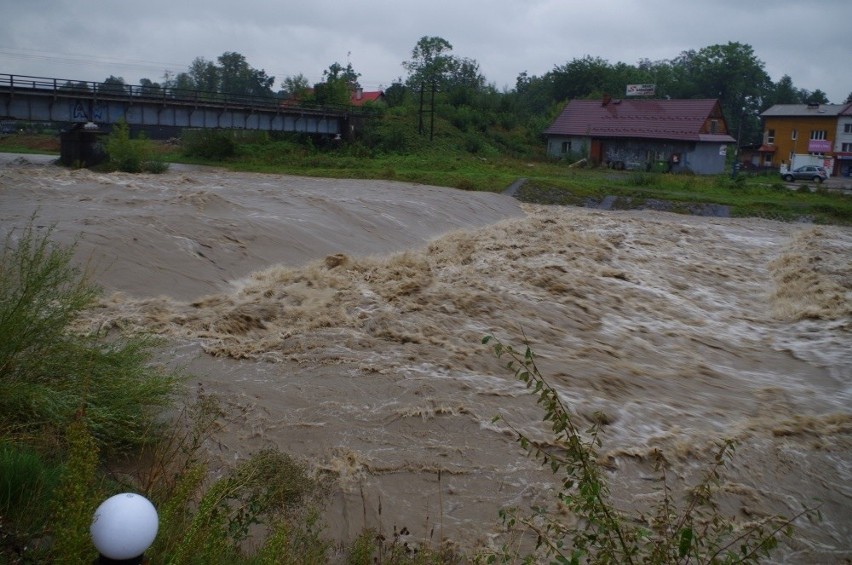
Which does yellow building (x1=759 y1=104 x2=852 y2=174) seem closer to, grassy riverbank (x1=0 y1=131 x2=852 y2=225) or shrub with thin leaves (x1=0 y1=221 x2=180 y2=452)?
grassy riverbank (x1=0 y1=131 x2=852 y2=225)

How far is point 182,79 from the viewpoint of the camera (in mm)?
124812

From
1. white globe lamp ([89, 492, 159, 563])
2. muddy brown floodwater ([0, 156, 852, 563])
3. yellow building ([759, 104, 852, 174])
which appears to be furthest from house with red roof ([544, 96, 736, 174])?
white globe lamp ([89, 492, 159, 563])

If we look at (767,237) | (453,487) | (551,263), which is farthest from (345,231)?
(767,237)

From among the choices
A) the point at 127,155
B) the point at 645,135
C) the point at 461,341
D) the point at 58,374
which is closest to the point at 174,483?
the point at 58,374

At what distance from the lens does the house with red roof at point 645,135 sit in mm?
57906

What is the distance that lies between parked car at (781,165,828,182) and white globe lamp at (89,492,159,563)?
192ft

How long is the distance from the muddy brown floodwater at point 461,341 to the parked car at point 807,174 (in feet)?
101

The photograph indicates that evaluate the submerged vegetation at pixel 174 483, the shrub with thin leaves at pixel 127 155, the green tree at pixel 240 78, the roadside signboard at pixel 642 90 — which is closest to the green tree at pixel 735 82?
the roadside signboard at pixel 642 90

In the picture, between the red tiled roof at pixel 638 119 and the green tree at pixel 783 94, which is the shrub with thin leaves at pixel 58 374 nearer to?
the red tiled roof at pixel 638 119

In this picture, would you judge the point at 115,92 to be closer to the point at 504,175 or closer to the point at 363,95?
the point at 504,175

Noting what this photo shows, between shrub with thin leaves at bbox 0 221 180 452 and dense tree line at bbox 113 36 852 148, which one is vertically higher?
dense tree line at bbox 113 36 852 148

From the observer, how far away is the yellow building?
71562 mm

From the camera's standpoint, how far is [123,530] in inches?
136

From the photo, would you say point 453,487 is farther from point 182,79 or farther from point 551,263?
point 182,79
